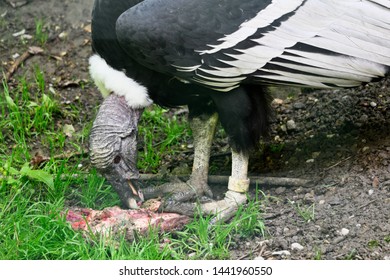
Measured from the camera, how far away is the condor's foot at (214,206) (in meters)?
4.31

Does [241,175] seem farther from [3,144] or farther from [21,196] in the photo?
[3,144]

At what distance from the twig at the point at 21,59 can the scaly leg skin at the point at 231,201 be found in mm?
1911

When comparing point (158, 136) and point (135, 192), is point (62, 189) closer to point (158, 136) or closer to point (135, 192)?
point (135, 192)

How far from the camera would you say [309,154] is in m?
4.69

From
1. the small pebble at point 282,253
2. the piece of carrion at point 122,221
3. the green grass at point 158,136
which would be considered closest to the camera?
the small pebble at point 282,253

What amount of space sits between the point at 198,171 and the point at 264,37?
3.33ft

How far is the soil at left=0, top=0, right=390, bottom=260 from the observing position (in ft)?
12.9

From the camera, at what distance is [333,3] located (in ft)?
14.2

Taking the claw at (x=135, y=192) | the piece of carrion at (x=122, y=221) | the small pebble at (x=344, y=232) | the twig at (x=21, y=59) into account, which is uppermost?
the small pebble at (x=344, y=232)

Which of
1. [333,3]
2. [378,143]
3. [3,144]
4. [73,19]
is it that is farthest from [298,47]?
[73,19]

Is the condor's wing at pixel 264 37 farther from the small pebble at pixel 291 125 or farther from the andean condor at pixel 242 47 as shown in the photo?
the small pebble at pixel 291 125

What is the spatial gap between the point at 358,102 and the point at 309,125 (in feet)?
1.03

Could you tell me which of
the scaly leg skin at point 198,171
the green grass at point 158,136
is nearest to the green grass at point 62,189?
the green grass at point 158,136

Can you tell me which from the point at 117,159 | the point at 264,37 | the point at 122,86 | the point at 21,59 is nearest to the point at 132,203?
the point at 117,159
